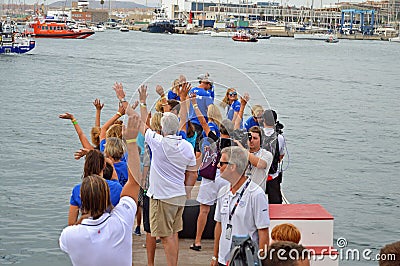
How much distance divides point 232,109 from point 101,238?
90.6 inches

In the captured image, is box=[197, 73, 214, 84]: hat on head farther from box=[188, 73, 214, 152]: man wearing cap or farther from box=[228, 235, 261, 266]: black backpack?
box=[228, 235, 261, 266]: black backpack

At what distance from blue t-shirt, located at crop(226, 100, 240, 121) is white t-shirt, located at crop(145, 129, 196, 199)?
A: 49 centimetres

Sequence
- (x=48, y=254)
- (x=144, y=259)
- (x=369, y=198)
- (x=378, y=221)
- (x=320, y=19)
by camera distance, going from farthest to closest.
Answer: (x=320, y=19), (x=369, y=198), (x=378, y=221), (x=48, y=254), (x=144, y=259)

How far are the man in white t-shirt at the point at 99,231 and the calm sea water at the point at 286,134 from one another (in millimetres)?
1746

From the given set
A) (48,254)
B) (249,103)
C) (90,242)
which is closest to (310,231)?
Result: (249,103)

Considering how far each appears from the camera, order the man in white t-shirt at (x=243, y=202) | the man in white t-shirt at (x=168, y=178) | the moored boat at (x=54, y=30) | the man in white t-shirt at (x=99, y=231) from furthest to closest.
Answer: the moored boat at (x=54, y=30)
the man in white t-shirt at (x=168, y=178)
the man in white t-shirt at (x=243, y=202)
the man in white t-shirt at (x=99, y=231)

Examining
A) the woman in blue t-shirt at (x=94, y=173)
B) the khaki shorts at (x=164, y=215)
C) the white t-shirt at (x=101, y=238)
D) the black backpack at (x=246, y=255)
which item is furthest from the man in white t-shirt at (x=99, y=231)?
the khaki shorts at (x=164, y=215)

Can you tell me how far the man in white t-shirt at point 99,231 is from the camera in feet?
11.1

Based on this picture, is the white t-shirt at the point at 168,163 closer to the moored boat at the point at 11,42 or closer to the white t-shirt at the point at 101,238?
the white t-shirt at the point at 101,238

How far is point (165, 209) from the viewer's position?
5.35 meters

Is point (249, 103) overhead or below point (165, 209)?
overhead

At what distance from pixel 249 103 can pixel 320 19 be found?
165655mm

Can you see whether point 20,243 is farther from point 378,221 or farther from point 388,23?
point 388,23

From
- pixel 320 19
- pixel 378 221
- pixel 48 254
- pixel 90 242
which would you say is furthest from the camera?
pixel 320 19
